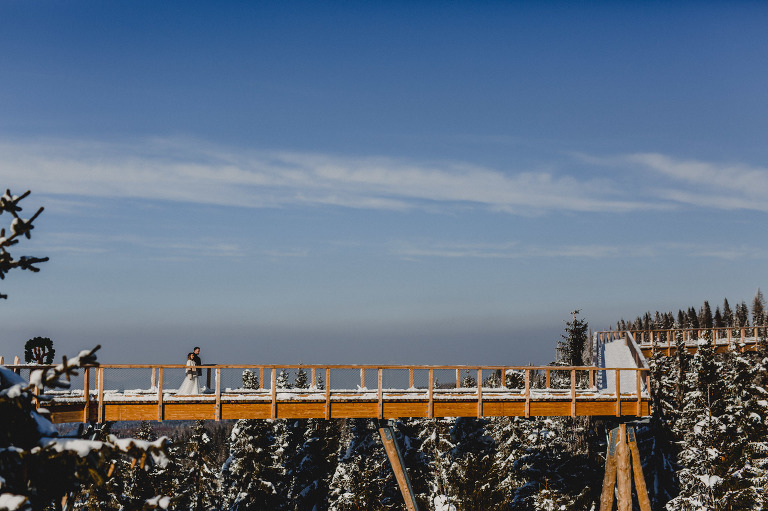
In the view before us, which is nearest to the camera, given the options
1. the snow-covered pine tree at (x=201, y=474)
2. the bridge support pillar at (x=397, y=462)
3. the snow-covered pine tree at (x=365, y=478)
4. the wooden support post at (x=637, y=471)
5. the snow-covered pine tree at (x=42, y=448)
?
the snow-covered pine tree at (x=42, y=448)

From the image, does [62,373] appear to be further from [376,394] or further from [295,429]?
[295,429]

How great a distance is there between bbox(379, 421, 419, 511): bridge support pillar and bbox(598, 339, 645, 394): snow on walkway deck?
23.4 feet

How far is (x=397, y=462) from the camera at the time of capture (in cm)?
2348

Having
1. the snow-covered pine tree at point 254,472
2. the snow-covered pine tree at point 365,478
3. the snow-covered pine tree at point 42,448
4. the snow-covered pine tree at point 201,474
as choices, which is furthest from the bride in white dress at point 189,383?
the snow-covered pine tree at point 254,472

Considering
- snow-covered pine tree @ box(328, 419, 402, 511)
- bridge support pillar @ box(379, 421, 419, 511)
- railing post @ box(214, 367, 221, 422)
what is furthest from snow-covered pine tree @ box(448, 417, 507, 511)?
railing post @ box(214, 367, 221, 422)

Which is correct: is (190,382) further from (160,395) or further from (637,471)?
(637,471)

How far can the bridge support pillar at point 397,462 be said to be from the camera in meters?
23.3

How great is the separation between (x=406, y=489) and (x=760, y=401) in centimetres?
3022

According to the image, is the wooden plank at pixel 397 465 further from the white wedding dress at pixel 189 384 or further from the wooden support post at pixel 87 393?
the wooden support post at pixel 87 393

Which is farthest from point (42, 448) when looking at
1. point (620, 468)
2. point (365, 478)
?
point (365, 478)

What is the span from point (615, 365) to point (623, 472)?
36.1ft

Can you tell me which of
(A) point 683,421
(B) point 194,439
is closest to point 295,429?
(B) point 194,439

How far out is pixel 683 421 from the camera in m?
50.2

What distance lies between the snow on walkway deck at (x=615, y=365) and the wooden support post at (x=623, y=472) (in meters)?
1.92
